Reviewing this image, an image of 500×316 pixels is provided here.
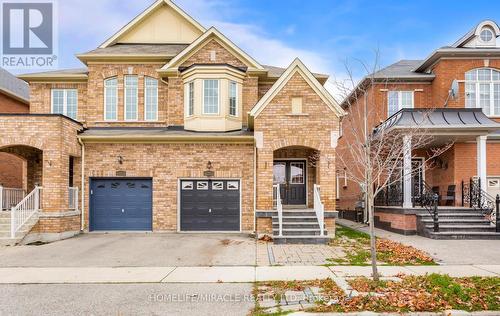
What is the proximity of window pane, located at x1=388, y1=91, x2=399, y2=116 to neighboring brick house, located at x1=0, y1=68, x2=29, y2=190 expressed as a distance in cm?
1964

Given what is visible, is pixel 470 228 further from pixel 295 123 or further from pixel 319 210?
pixel 295 123

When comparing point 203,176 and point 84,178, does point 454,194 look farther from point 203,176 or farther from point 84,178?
point 84,178

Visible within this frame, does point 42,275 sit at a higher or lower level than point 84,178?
lower

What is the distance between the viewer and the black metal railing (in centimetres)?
1554

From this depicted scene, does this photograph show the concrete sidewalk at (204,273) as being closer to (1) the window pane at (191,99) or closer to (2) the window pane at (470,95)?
(1) the window pane at (191,99)

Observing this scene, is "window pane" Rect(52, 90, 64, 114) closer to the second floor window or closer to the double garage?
the second floor window

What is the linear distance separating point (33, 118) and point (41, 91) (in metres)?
4.39

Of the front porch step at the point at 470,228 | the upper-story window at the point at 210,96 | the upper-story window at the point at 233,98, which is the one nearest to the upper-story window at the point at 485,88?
the front porch step at the point at 470,228

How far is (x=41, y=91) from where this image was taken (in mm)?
18766

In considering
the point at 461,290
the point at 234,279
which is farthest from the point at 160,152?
the point at 461,290

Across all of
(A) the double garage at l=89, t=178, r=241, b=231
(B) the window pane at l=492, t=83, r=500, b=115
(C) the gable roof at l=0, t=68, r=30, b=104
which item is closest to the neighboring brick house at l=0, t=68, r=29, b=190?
(C) the gable roof at l=0, t=68, r=30, b=104

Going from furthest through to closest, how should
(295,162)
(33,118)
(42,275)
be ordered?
(295,162) < (33,118) < (42,275)

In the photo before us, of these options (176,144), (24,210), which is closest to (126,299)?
(24,210)

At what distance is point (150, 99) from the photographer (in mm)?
18438
